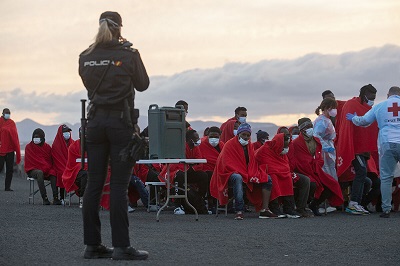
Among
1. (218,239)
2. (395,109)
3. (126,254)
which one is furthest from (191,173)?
(126,254)

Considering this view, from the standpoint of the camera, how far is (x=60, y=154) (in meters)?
19.6

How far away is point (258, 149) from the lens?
15625mm

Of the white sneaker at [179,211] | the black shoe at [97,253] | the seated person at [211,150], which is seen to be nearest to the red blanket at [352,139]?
the seated person at [211,150]

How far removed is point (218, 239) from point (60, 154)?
9170mm

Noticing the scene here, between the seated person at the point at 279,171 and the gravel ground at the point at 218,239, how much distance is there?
0.44 metres

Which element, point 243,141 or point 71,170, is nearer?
point 243,141

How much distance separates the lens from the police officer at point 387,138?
49.0 ft

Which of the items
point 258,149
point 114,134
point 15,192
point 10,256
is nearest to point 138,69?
point 114,134

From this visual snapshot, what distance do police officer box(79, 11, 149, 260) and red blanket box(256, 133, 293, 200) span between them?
666 centimetres

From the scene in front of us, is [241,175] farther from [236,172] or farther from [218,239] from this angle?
[218,239]

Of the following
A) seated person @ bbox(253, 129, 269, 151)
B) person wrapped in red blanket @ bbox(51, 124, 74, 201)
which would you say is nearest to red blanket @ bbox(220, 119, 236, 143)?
seated person @ bbox(253, 129, 269, 151)

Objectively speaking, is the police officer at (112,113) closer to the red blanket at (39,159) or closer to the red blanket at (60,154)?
the red blanket at (60,154)

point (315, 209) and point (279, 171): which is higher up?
point (279, 171)

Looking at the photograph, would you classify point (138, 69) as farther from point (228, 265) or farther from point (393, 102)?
point (393, 102)
